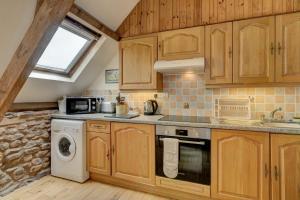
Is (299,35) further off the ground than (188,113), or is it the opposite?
(299,35)

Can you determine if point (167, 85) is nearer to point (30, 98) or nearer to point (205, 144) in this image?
point (205, 144)

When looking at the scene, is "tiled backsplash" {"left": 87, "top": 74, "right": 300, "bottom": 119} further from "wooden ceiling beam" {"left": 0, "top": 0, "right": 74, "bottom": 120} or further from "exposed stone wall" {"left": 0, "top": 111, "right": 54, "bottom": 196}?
"wooden ceiling beam" {"left": 0, "top": 0, "right": 74, "bottom": 120}

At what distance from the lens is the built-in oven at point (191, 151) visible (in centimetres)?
193

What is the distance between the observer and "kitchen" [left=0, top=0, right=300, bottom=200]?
180 centimetres

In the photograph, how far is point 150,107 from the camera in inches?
105

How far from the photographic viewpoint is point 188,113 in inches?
100

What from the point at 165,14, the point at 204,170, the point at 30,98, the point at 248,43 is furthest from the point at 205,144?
the point at 30,98

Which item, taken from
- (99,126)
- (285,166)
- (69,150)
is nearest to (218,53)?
(285,166)

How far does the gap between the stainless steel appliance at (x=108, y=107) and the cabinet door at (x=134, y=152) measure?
628 mm

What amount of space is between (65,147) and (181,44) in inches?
86.8

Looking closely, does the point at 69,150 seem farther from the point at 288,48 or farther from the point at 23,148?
the point at 288,48

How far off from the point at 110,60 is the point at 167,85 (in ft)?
3.60

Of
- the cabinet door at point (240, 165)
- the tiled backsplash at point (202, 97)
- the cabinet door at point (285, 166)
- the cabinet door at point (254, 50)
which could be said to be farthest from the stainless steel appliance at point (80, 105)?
the cabinet door at point (285, 166)

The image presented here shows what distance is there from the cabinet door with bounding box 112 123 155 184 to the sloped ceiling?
1.13m
